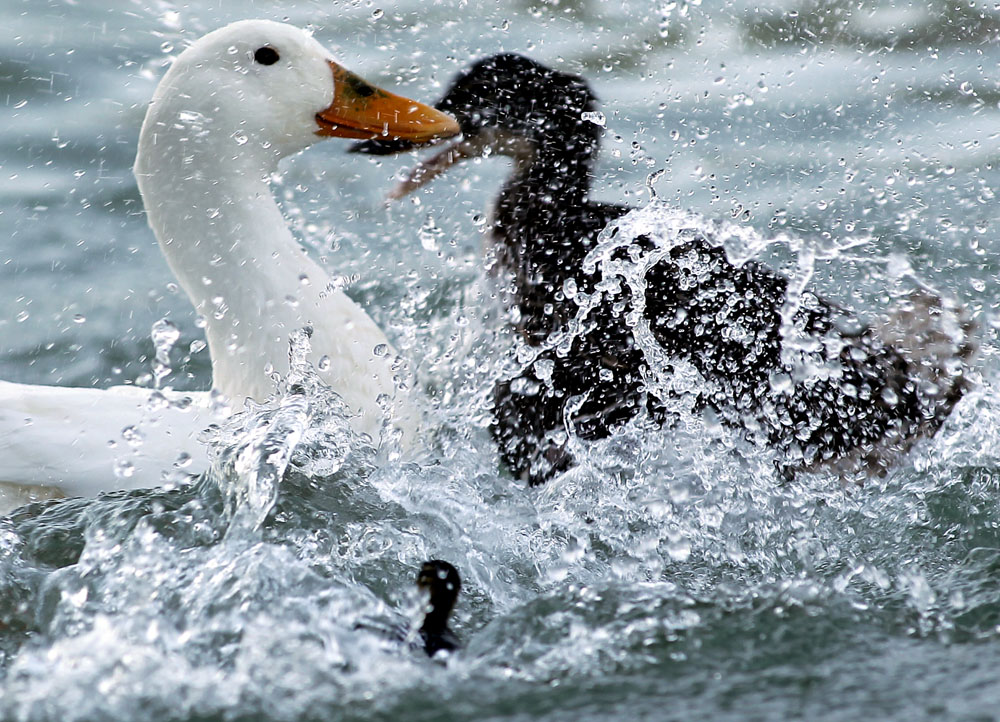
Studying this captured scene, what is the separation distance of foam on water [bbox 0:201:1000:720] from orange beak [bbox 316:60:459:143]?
534mm

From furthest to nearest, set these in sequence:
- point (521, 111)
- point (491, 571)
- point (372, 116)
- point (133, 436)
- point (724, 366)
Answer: point (521, 111) < point (372, 116) < point (724, 366) < point (133, 436) < point (491, 571)

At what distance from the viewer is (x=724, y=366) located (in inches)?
117

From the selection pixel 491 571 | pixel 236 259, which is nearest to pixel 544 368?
pixel 491 571

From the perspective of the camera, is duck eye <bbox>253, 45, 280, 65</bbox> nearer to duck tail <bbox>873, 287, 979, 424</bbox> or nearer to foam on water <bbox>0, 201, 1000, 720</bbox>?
foam on water <bbox>0, 201, 1000, 720</bbox>

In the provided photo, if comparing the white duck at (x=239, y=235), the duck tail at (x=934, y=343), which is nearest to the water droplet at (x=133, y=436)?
the white duck at (x=239, y=235)

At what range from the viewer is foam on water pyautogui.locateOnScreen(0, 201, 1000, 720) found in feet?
6.56

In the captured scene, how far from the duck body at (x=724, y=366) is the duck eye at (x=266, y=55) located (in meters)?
0.37

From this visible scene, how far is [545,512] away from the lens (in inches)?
108

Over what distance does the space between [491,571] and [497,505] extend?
0.31 meters

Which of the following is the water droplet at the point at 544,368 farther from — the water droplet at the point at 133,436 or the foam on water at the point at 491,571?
the water droplet at the point at 133,436

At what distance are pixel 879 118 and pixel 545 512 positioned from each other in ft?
10.5

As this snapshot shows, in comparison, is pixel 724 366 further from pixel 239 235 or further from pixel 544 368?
pixel 239 235

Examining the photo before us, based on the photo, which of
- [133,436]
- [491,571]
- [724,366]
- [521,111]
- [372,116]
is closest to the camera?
[491,571]

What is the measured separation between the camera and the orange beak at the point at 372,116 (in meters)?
3.10
